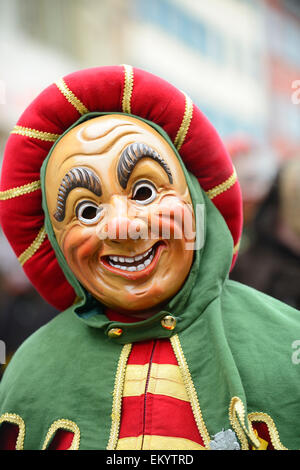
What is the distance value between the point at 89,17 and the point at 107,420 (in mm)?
8310

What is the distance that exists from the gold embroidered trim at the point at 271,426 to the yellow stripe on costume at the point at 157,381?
18 cm

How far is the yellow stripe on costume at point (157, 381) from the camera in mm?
1650

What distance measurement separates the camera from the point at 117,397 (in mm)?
1663

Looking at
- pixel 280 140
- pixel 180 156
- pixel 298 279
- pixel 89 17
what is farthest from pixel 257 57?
pixel 180 156

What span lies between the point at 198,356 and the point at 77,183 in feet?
1.89

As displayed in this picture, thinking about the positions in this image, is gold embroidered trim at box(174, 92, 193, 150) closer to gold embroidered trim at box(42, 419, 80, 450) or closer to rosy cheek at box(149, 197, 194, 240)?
rosy cheek at box(149, 197, 194, 240)

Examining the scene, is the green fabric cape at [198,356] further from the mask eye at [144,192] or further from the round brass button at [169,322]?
the mask eye at [144,192]

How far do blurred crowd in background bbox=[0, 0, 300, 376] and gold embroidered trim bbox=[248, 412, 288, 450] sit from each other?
1260 mm

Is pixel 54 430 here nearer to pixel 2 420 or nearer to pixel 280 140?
pixel 2 420

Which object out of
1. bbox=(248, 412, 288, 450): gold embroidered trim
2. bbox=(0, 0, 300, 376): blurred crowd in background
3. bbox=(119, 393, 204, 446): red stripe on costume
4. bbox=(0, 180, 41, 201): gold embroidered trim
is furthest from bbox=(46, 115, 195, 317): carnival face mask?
bbox=(0, 0, 300, 376): blurred crowd in background

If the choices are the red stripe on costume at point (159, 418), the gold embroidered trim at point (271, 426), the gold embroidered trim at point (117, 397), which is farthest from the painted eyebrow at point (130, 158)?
the gold embroidered trim at point (271, 426)

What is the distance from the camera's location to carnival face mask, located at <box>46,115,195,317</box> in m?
1.69

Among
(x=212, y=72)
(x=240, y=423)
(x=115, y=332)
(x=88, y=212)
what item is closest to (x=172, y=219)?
(x=88, y=212)

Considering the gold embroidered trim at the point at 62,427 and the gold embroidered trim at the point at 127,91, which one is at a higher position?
the gold embroidered trim at the point at 127,91
